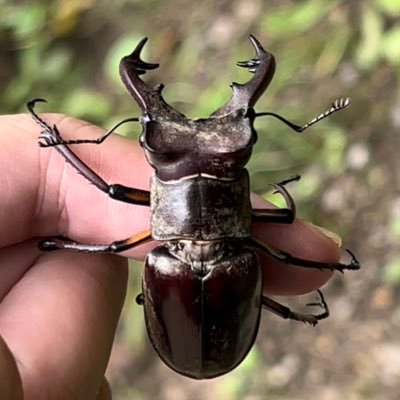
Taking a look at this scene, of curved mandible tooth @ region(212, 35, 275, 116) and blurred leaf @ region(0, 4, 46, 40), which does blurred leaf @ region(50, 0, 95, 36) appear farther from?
curved mandible tooth @ region(212, 35, 275, 116)

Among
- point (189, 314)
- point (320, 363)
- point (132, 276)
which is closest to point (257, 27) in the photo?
point (132, 276)

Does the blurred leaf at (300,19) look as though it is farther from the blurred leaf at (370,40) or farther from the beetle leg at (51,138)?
the beetle leg at (51,138)

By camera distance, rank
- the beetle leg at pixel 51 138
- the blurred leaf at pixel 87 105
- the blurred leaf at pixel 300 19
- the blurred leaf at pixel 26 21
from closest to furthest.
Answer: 1. the beetle leg at pixel 51 138
2. the blurred leaf at pixel 300 19
3. the blurred leaf at pixel 87 105
4. the blurred leaf at pixel 26 21

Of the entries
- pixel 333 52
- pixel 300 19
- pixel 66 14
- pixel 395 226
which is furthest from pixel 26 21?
pixel 395 226

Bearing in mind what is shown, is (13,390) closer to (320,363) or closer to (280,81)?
(320,363)

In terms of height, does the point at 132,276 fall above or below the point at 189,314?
below

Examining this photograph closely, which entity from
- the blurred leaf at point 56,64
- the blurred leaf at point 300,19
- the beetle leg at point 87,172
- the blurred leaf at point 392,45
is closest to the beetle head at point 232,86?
the beetle leg at point 87,172

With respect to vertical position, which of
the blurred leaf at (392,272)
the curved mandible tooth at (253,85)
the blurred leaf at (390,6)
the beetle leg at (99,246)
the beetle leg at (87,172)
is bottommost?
the blurred leaf at (392,272)

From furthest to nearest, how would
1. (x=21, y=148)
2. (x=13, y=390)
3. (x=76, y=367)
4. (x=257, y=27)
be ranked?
(x=257, y=27) → (x=21, y=148) → (x=76, y=367) → (x=13, y=390)
